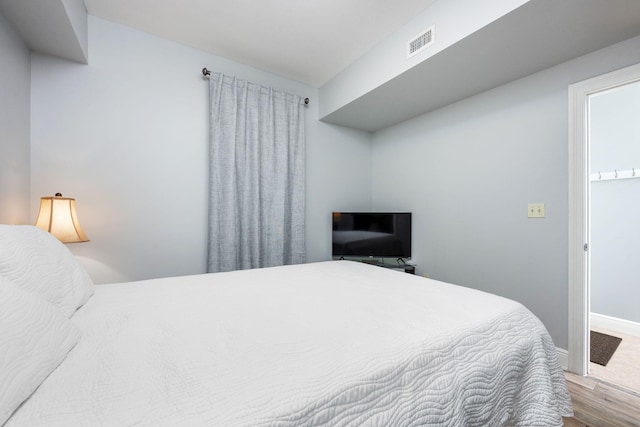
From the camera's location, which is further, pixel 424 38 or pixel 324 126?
pixel 324 126

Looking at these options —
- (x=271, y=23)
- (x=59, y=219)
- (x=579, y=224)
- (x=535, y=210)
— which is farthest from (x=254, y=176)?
(x=579, y=224)

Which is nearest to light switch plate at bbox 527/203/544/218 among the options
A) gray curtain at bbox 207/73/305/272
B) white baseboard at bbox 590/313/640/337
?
white baseboard at bbox 590/313/640/337

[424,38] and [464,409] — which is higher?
[424,38]

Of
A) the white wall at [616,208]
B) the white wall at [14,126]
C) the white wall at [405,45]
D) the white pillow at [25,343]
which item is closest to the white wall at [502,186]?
the white wall at [405,45]

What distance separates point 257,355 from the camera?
706 millimetres

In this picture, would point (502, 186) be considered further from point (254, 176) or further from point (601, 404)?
point (254, 176)

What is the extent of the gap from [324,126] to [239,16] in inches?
57.0

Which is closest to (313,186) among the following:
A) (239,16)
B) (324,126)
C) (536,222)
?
(324,126)

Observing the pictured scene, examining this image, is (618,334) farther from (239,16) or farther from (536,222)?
(239,16)

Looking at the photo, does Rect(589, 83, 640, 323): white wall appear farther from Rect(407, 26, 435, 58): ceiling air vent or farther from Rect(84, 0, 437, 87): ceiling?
Rect(84, 0, 437, 87): ceiling

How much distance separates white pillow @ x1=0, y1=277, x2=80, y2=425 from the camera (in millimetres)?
478

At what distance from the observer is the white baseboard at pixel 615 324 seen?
8.11 ft

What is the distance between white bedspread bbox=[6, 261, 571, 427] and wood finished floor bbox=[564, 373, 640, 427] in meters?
0.70

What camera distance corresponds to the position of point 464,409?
2.44 ft
